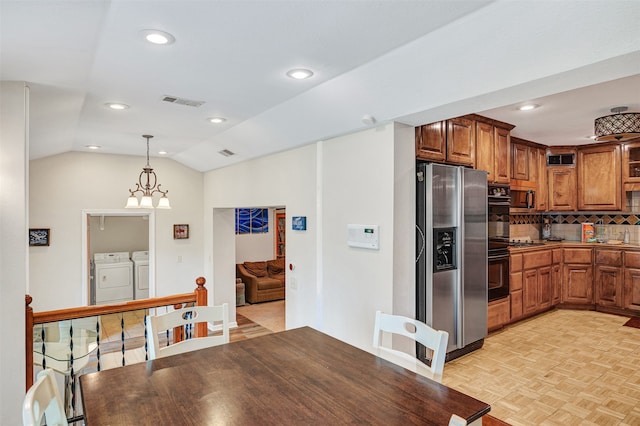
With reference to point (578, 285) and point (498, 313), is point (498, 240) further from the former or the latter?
point (578, 285)

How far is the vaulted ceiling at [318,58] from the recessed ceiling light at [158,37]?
0.04 m

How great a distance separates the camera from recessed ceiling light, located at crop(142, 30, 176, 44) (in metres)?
1.84

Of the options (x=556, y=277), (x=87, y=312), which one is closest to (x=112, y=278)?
(x=87, y=312)

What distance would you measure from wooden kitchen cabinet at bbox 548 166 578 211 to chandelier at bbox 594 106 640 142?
5.67ft

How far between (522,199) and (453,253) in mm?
2678

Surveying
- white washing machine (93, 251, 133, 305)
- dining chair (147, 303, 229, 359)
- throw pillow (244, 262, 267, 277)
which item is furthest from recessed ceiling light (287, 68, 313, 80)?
white washing machine (93, 251, 133, 305)

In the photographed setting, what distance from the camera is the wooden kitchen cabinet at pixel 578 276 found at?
5336mm

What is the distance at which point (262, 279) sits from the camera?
7211mm

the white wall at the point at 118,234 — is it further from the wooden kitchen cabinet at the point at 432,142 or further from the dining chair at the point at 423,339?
the dining chair at the point at 423,339

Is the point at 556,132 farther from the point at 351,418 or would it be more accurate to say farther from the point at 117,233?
the point at 117,233

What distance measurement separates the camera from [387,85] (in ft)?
7.84

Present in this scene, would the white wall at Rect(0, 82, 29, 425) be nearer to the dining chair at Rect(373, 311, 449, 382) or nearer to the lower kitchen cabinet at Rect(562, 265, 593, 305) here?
the dining chair at Rect(373, 311, 449, 382)

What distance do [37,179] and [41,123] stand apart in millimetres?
2044

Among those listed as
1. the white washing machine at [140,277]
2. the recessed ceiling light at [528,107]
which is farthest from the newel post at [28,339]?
the white washing machine at [140,277]
